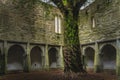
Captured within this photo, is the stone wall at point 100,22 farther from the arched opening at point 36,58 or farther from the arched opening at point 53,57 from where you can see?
the arched opening at point 36,58

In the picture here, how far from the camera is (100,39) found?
15.7 metres

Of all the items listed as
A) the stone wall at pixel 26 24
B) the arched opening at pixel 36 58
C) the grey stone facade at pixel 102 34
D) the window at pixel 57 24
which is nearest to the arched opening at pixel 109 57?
the grey stone facade at pixel 102 34

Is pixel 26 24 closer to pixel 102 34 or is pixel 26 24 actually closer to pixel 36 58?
pixel 36 58

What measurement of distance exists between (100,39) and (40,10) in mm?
6186

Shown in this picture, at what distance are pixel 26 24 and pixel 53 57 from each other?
5.03 meters


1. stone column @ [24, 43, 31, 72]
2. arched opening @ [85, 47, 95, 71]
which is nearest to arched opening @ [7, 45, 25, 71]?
stone column @ [24, 43, 31, 72]

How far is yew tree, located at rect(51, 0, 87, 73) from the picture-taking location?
7796mm

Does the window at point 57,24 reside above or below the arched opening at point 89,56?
above

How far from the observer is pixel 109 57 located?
1612cm

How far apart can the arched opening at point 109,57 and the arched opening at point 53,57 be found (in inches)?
198

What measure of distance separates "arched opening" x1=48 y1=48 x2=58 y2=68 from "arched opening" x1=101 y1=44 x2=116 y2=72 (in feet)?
16.5

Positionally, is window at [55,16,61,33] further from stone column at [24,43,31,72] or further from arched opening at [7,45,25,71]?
arched opening at [7,45,25,71]

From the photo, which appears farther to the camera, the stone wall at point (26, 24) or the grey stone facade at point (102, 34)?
the stone wall at point (26, 24)

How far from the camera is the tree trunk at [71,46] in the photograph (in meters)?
7.77
